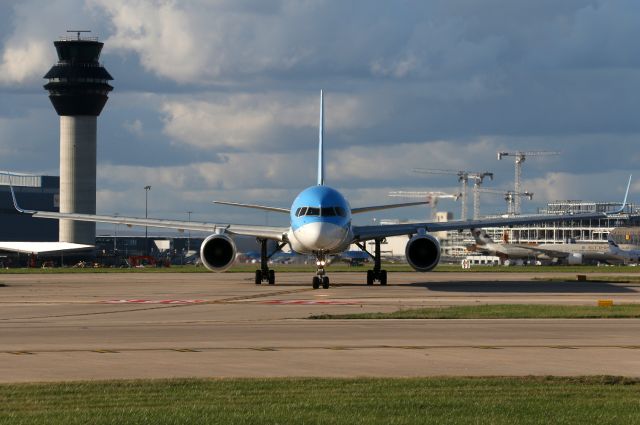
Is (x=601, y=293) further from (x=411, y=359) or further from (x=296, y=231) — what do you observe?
(x=411, y=359)

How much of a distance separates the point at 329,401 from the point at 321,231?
35.9 meters

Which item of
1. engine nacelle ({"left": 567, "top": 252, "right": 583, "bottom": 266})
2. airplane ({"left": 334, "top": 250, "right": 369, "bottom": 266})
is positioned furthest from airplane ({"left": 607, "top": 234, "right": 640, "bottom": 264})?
airplane ({"left": 334, "top": 250, "right": 369, "bottom": 266})

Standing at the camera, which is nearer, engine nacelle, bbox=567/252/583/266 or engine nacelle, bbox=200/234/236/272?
engine nacelle, bbox=200/234/236/272

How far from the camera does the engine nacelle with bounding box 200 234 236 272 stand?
194 ft

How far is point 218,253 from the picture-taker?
2341 inches

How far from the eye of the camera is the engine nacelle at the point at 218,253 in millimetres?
59219

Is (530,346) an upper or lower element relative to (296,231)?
lower

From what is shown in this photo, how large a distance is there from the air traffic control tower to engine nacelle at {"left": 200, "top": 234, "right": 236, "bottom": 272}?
12025 centimetres

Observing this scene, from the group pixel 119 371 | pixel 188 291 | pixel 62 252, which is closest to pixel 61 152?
pixel 62 252

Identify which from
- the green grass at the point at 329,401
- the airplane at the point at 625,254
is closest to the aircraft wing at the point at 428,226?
the green grass at the point at 329,401

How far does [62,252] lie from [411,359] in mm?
133709

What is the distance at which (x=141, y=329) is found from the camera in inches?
1227

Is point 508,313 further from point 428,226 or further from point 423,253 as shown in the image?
point 428,226

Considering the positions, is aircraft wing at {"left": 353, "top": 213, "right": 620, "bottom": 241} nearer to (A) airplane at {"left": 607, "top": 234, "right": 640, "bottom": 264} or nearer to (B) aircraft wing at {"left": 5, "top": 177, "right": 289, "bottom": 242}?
(B) aircraft wing at {"left": 5, "top": 177, "right": 289, "bottom": 242}
